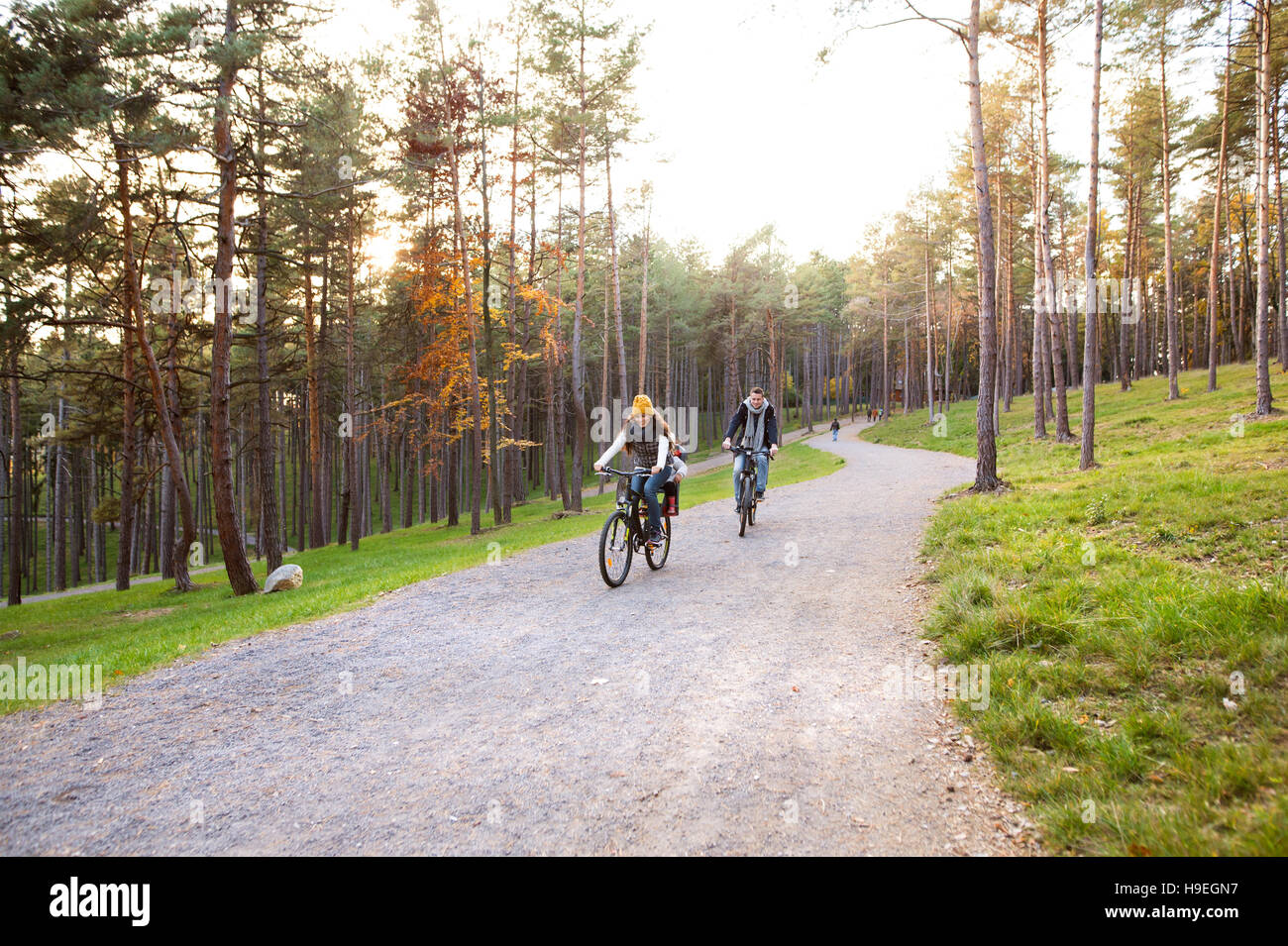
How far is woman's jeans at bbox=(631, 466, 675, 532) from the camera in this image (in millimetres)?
8062

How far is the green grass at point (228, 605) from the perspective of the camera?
23.2ft

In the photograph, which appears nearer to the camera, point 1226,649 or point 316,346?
point 1226,649

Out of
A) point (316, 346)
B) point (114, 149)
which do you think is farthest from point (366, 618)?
point (316, 346)

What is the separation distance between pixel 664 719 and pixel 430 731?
1.54 metres

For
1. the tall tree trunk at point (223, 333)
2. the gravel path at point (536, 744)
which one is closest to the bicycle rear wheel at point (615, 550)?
the gravel path at point (536, 744)

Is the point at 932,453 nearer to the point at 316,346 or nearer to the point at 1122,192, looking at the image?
the point at 1122,192

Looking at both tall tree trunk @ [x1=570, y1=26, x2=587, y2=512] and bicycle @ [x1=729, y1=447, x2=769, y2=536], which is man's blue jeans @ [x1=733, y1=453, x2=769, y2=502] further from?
tall tree trunk @ [x1=570, y1=26, x2=587, y2=512]

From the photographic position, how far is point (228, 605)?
1138 centimetres

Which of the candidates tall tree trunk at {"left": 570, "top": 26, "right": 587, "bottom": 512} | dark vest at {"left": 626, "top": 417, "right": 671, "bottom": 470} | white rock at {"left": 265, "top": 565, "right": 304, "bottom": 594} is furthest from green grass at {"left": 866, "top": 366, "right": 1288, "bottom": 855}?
tall tree trunk at {"left": 570, "top": 26, "right": 587, "bottom": 512}

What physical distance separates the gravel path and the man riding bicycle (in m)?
A: 4.09

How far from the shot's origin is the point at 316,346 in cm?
2233
